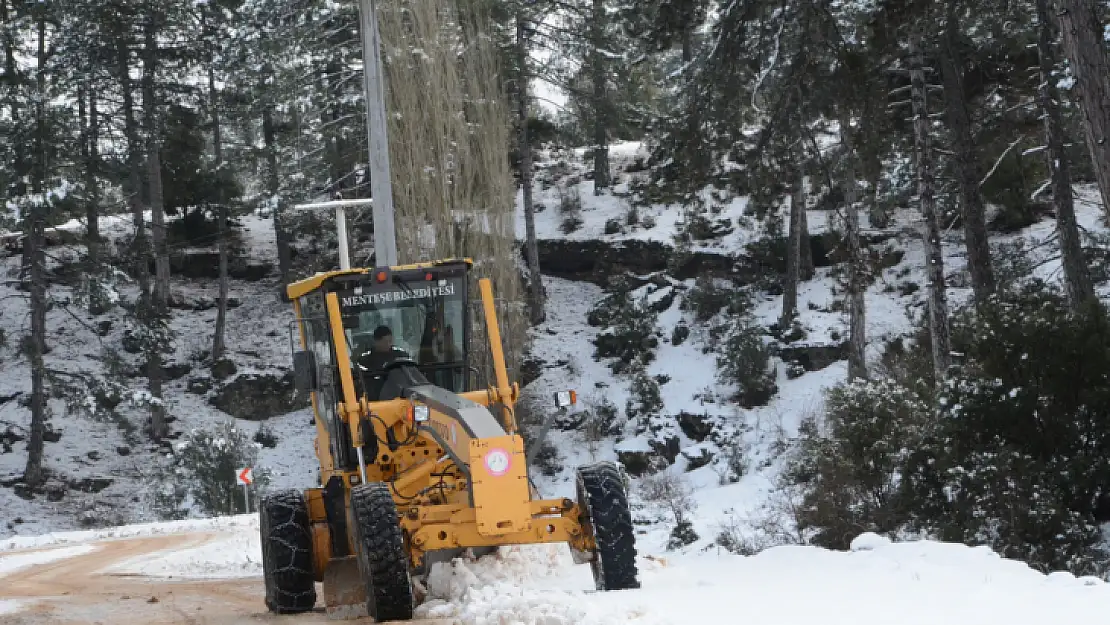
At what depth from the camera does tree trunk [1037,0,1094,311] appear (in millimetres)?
18328

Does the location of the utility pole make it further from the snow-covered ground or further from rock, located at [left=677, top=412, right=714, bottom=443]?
rock, located at [left=677, top=412, right=714, bottom=443]

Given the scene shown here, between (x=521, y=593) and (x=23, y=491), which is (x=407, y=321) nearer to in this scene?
(x=521, y=593)

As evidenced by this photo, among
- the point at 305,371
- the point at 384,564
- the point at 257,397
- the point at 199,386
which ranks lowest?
the point at 384,564

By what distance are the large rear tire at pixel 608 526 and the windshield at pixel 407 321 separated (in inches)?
86.3

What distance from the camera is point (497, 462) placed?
25.9ft

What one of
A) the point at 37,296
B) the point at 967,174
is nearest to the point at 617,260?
the point at 37,296

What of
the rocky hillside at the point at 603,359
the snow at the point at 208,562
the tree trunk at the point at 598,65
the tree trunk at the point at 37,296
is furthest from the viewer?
the tree trunk at the point at 598,65

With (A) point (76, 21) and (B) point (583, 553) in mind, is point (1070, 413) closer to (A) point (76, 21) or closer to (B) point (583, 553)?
(B) point (583, 553)

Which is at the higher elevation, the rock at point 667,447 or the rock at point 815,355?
the rock at point 815,355

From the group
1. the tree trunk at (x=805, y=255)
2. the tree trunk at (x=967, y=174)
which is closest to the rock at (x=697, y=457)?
the tree trunk at (x=805, y=255)

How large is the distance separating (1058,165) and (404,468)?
13808 mm

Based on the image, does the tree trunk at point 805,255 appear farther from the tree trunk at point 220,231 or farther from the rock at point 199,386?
the rock at point 199,386

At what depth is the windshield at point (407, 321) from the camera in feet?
32.1

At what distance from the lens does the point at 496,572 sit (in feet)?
29.8
